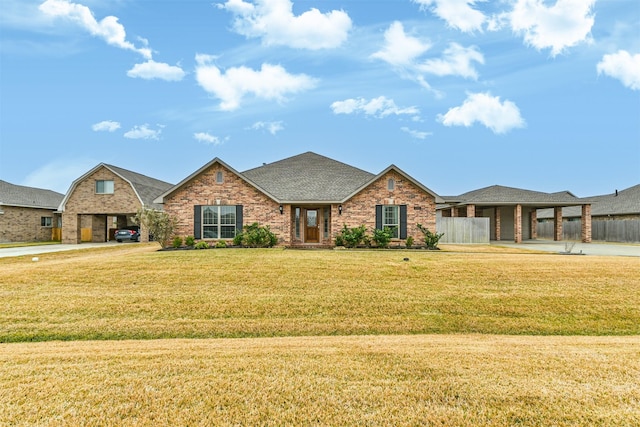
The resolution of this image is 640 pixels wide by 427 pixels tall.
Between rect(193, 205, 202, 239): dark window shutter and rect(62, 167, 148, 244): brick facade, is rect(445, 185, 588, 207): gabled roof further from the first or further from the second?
rect(62, 167, 148, 244): brick facade

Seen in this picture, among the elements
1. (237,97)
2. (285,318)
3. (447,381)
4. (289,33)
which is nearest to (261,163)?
(237,97)

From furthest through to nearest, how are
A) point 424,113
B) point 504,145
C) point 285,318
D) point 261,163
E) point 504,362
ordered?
point 261,163
point 504,145
point 424,113
point 285,318
point 504,362

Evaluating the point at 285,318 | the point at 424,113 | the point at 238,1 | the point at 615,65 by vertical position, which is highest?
the point at 238,1

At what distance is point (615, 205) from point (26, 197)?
53056mm

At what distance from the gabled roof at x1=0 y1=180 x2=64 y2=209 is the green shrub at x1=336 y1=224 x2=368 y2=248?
2714cm

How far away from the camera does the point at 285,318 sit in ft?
25.1

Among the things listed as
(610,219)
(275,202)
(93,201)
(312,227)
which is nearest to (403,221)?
(312,227)

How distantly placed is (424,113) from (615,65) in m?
9.34

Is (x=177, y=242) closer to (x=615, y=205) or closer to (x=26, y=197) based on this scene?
(x=26, y=197)

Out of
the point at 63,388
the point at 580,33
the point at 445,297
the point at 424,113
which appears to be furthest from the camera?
the point at 424,113

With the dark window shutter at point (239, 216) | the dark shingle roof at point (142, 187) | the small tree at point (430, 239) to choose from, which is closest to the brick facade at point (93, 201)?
the dark shingle roof at point (142, 187)

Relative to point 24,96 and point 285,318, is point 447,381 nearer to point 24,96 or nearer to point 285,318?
point 285,318

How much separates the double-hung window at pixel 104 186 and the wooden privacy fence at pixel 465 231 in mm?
24267

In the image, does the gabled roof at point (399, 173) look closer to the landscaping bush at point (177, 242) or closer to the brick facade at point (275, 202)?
the brick facade at point (275, 202)
